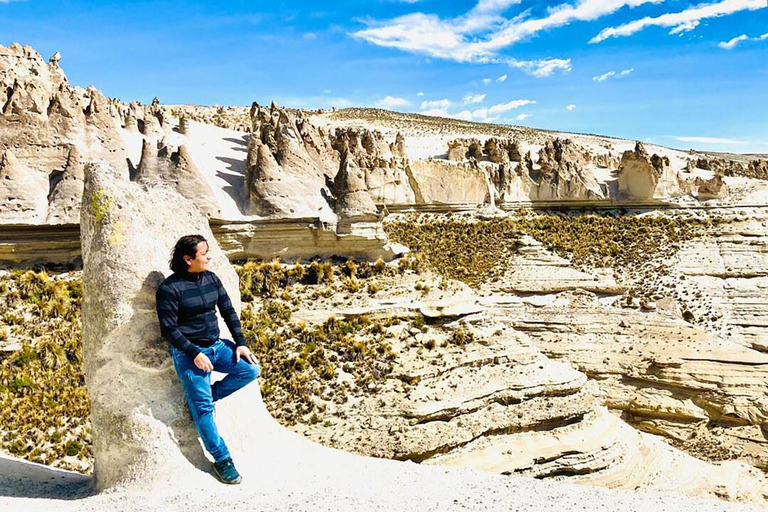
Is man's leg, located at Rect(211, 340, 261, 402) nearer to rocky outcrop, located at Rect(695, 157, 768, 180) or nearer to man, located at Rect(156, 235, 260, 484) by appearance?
man, located at Rect(156, 235, 260, 484)

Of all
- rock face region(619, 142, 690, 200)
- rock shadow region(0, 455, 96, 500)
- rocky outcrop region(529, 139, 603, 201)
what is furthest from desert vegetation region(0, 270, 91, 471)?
rock face region(619, 142, 690, 200)

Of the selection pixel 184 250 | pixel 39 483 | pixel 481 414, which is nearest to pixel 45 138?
pixel 39 483

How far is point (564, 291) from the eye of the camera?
74.2 ft

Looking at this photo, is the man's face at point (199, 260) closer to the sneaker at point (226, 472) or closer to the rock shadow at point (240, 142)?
the sneaker at point (226, 472)

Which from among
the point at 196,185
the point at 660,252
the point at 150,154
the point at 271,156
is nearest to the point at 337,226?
the point at 271,156

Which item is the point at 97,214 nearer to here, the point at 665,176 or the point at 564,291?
the point at 564,291

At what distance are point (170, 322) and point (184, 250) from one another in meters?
0.73

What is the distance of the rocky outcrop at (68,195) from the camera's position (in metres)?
14.4

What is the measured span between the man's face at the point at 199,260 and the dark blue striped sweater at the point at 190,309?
10cm

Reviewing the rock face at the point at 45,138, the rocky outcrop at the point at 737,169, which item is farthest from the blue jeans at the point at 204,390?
the rocky outcrop at the point at 737,169

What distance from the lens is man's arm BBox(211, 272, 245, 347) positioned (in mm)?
5750

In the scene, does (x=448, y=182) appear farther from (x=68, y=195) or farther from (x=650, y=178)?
(x=68, y=195)

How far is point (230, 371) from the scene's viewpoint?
5793mm

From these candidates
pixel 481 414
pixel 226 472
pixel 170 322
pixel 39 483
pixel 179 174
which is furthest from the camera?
pixel 179 174
